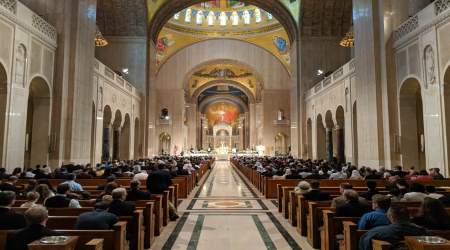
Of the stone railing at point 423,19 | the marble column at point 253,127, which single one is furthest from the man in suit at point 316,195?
the marble column at point 253,127

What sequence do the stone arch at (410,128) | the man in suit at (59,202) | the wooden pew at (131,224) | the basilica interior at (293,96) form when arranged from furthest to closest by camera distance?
the stone arch at (410,128) → the basilica interior at (293,96) → the man in suit at (59,202) → the wooden pew at (131,224)

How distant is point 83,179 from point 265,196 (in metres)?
5.11

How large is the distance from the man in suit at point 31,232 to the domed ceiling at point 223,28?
32737mm

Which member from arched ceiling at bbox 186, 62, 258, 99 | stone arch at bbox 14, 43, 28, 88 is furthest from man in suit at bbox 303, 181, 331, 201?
arched ceiling at bbox 186, 62, 258, 99

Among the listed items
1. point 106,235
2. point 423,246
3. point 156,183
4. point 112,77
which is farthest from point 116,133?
point 423,246

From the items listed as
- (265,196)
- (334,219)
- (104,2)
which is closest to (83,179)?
(265,196)

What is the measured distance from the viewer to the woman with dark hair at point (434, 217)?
3.51m

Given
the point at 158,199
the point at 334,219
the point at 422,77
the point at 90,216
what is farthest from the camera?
the point at 422,77

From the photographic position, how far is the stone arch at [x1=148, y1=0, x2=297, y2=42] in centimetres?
2623

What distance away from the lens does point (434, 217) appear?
11.6ft

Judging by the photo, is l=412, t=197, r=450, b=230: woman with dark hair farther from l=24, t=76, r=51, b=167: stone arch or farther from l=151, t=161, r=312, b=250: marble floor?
l=24, t=76, r=51, b=167: stone arch

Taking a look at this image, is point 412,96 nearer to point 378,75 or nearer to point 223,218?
point 378,75

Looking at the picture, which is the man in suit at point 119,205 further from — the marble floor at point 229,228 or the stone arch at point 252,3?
the stone arch at point 252,3

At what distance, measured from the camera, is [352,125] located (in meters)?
17.7
